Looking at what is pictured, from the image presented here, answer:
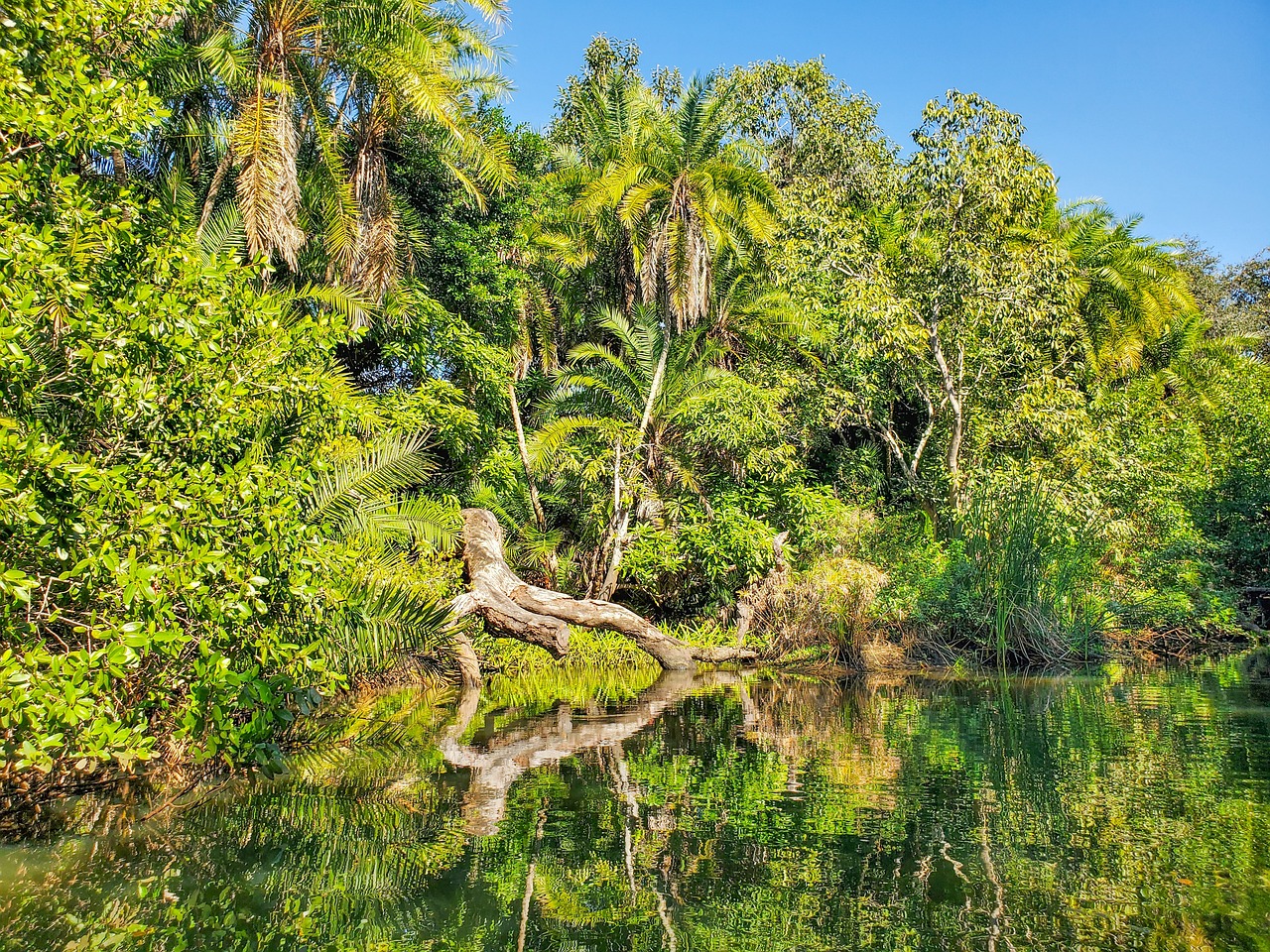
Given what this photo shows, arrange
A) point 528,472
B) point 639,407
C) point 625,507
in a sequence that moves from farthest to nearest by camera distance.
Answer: point 639,407 < point 625,507 < point 528,472

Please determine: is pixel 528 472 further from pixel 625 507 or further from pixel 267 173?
pixel 267 173

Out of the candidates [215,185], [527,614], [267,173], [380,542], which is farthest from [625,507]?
[215,185]

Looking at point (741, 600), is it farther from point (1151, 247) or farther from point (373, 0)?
point (1151, 247)

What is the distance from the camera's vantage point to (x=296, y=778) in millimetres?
6188

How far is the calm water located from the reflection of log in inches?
1.8

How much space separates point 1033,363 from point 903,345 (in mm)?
4004

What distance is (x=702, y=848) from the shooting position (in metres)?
4.18

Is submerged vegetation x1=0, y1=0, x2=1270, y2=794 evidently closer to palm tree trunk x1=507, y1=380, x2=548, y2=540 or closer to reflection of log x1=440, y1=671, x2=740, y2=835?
palm tree trunk x1=507, y1=380, x2=548, y2=540

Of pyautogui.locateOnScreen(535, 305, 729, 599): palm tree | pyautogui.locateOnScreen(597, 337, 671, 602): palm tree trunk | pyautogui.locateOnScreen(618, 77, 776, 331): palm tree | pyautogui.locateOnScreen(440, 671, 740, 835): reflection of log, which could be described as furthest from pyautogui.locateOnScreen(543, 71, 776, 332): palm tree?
pyautogui.locateOnScreen(440, 671, 740, 835): reflection of log

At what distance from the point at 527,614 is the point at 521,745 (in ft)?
15.4

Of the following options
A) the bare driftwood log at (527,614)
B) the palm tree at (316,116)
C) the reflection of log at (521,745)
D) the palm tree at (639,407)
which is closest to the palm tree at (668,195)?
the palm tree at (639,407)

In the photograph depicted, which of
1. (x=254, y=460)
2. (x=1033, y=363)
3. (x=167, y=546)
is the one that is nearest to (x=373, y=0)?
(x=254, y=460)

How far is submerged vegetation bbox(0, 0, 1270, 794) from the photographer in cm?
499

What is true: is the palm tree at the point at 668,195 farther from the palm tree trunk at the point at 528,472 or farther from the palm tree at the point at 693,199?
the palm tree trunk at the point at 528,472
